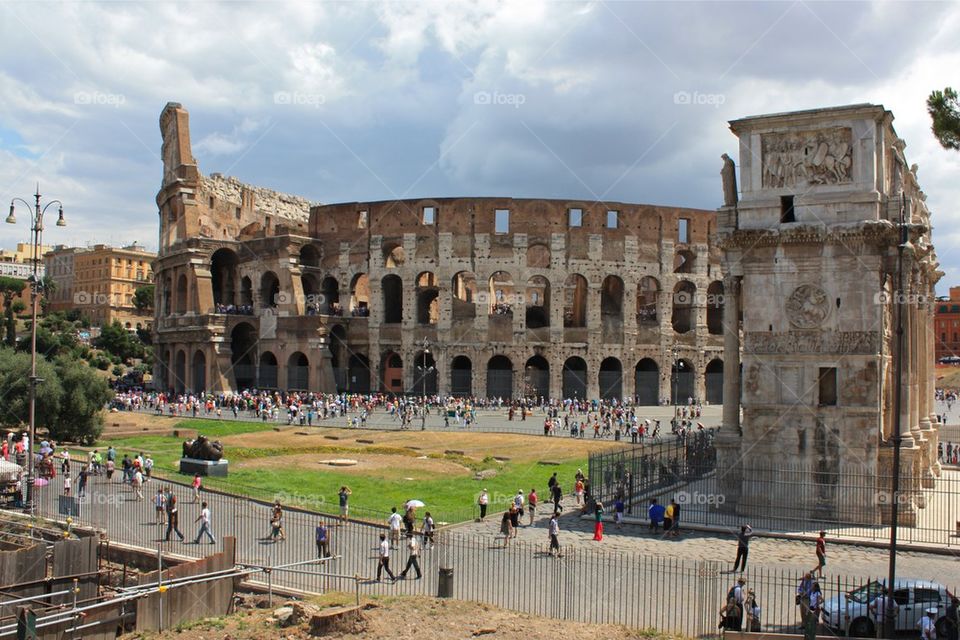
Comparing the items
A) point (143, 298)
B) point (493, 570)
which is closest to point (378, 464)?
point (493, 570)

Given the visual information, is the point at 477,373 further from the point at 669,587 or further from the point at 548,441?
the point at 669,587

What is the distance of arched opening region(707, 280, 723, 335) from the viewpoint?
54594 millimetres

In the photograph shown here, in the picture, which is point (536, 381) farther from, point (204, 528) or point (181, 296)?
point (204, 528)

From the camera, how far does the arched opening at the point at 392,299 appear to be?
54.7 m

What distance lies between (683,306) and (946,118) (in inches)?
1764

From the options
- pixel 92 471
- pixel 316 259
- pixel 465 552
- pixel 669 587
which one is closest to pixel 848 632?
pixel 669 587

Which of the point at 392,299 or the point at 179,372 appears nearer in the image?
the point at 392,299

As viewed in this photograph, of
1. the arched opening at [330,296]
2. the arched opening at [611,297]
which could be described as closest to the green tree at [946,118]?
the arched opening at [611,297]

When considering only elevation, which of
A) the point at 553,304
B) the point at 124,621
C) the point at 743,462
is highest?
the point at 553,304

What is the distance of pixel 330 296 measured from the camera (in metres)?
57.7

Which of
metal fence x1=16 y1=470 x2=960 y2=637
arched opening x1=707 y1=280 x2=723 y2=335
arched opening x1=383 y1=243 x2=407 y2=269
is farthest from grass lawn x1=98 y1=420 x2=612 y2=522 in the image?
arched opening x1=707 y1=280 x2=723 y2=335

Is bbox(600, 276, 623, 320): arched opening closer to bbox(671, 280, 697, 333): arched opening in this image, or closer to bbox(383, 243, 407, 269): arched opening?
bbox(671, 280, 697, 333): arched opening

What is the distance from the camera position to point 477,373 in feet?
168

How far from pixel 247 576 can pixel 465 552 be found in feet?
13.8
